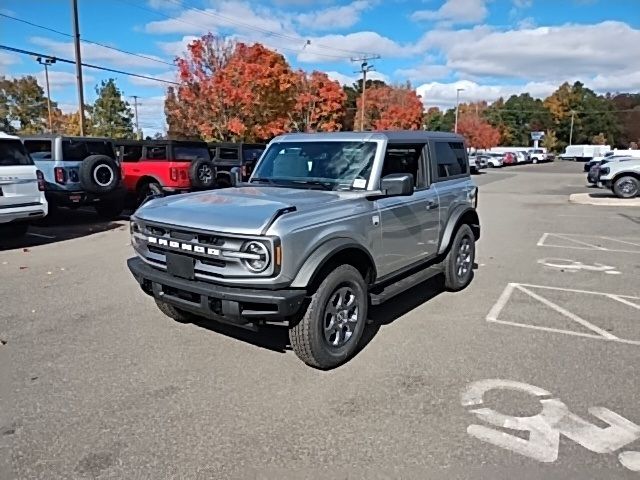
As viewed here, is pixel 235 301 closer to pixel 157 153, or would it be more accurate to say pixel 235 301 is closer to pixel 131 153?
pixel 157 153

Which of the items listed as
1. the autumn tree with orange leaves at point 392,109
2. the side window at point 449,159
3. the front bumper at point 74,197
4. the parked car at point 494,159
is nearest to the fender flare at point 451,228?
the side window at point 449,159

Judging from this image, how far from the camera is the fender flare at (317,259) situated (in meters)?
3.74

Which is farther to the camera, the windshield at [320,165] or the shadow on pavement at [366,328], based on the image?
the windshield at [320,165]

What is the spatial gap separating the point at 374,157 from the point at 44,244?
7.56 meters

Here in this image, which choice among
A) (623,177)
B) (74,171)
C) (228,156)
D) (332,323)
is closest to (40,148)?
(74,171)

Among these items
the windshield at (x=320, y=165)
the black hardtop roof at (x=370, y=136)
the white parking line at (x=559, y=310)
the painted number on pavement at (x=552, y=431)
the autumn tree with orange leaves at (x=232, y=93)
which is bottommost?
the painted number on pavement at (x=552, y=431)

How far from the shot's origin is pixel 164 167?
12.3m

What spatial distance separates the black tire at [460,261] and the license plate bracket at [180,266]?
11.0 ft

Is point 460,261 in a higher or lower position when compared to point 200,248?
lower

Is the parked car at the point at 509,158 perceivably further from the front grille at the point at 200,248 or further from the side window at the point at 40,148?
the front grille at the point at 200,248

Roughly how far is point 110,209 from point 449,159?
9551 millimetres

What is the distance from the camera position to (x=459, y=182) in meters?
6.38

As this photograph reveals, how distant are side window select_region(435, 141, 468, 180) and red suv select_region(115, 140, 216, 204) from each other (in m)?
7.43

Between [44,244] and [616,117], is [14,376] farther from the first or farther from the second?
[616,117]
